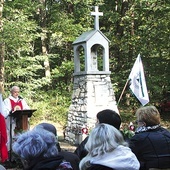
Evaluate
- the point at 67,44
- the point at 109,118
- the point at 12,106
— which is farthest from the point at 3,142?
the point at 67,44

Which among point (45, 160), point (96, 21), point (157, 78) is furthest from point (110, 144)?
point (157, 78)

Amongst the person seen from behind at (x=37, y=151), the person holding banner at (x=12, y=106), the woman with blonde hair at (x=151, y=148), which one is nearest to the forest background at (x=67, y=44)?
the person holding banner at (x=12, y=106)

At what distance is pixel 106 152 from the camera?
101 inches

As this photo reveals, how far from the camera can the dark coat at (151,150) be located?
3.46 metres

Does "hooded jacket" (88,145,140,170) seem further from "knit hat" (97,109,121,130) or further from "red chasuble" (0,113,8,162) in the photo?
"red chasuble" (0,113,8,162)

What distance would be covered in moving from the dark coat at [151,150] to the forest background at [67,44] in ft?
33.0

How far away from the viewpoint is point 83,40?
35.0 ft

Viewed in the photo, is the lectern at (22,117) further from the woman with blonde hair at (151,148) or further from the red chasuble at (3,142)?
the woman with blonde hair at (151,148)

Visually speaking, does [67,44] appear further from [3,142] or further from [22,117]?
[3,142]

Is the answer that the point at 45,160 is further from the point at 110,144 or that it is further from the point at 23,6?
the point at 23,6

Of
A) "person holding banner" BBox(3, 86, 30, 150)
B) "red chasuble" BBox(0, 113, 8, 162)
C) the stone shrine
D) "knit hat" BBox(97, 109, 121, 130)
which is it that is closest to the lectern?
"person holding banner" BBox(3, 86, 30, 150)

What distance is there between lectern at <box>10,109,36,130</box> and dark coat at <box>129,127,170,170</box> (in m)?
3.92

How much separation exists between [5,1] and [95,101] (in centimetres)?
712

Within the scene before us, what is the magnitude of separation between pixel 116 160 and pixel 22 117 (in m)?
4.87
